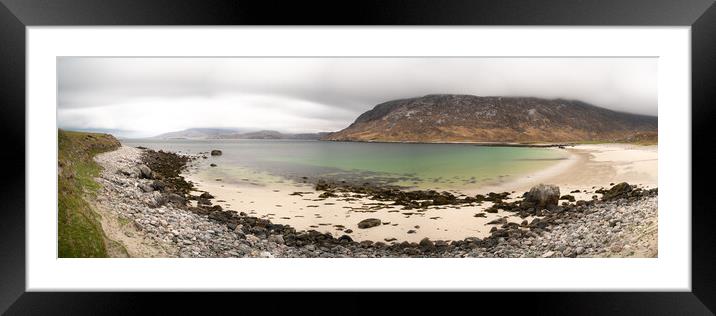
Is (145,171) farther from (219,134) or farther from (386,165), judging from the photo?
(386,165)

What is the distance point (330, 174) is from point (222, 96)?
0.98 meters

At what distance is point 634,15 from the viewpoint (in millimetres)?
2303

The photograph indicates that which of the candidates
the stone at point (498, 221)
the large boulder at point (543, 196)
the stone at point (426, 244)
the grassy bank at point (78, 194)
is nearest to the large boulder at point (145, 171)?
the grassy bank at point (78, 194)

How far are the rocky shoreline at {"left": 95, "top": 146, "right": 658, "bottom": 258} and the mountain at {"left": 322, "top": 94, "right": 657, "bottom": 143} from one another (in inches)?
16.2

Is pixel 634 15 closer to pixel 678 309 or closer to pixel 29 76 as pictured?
pixel 678 309

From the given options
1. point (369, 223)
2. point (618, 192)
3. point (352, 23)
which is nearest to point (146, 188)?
point (369, 223)

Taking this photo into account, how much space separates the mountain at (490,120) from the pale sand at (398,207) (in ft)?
0.59

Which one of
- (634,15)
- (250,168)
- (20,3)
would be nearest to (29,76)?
(20,3)

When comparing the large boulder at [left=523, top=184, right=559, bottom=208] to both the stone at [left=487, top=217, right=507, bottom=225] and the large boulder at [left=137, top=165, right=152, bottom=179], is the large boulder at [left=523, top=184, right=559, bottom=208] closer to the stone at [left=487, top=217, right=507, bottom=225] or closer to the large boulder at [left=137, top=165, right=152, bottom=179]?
the stone at [left=487, top=217, right=507, bottom=225]

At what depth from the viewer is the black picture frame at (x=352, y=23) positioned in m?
2.31

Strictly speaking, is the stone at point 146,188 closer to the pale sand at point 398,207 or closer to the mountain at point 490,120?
the pale sand at point 398,207

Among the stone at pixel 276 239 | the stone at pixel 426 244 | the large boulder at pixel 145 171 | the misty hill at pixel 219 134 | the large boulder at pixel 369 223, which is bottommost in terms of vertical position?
the stone at pixel 426 244

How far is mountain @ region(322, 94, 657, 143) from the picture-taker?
287 centimetres

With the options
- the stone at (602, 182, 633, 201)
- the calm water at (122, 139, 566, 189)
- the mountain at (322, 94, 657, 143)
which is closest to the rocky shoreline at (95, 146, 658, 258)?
the stone at (602, 182, 633, 201)
